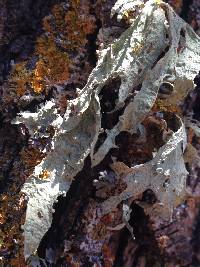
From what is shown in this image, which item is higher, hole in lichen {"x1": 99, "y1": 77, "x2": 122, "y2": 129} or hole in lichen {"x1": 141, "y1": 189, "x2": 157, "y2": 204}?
hole in lichen {"x1": 99, "y1": 77, "x2": 122, "y2": 129}

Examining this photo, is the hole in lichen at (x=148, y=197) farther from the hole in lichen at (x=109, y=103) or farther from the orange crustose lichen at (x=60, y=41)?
the orange crustose lichen at (x=60, y=41)

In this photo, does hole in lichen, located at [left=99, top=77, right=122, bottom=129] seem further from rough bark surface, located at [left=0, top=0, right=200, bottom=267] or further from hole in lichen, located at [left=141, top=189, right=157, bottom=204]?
hole in lichen, located at [left=141, top=189, right=157, bottom=204]

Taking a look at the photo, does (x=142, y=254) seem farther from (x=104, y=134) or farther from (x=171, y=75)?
(x=171, y=75)

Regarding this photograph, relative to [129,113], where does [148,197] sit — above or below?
below

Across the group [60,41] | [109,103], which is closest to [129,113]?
[109,103]

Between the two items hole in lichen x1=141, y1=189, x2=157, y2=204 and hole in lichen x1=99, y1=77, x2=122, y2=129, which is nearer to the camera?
hole in lichen x1=99, y1=77, x2=122, y2=129

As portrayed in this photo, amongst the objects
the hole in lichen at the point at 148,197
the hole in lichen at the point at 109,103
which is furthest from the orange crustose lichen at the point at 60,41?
the hole in lichen at the point at 148,197

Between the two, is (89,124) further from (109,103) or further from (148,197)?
(148,197)

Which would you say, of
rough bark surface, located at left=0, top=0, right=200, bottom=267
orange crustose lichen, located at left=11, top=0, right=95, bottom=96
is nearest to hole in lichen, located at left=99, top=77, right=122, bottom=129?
rough bark surface, located at left=0, top=0, right=200, bottom=267

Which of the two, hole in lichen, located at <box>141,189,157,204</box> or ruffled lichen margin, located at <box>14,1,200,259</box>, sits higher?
ruffled lichen margin, located at <box>14,1,200,259</box>
